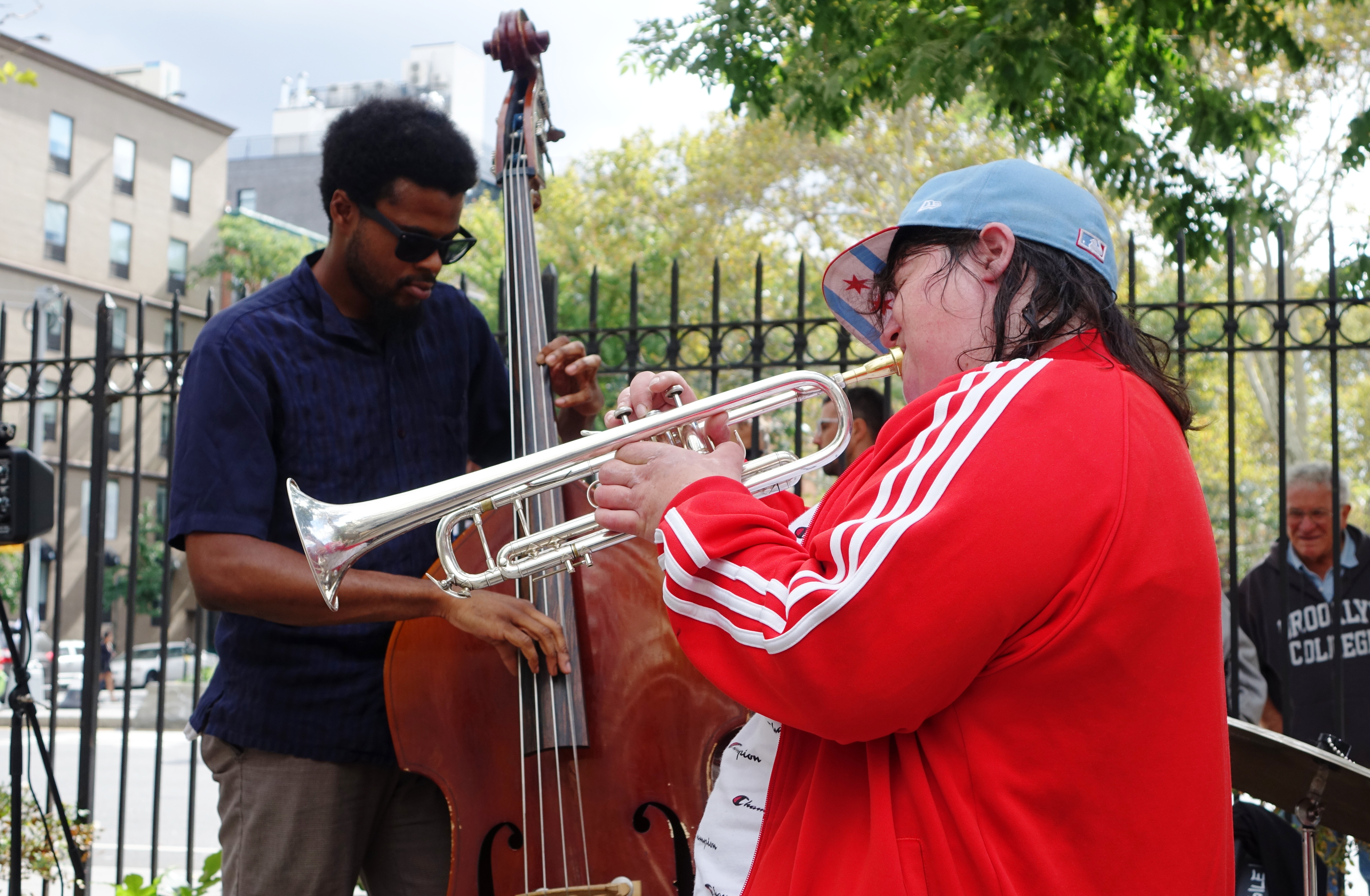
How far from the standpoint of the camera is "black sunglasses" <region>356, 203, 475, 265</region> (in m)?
2.64

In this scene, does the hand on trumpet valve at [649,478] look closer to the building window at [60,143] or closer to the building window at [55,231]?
the building window at [55,231]

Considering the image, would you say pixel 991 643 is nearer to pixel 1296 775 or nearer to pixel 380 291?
pixel 380 291

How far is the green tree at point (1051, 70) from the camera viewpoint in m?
4.63

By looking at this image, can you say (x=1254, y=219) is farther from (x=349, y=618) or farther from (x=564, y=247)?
(x=564, y=247)

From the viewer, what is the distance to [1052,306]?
154 centimetres

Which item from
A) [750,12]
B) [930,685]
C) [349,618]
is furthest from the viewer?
[750,12]

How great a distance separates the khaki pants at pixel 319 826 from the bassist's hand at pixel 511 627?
47 centimetres

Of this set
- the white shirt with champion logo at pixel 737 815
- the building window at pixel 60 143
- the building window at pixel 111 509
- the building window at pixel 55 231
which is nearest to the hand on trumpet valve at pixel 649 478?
the white shirt with champion logo at pixel 737 815

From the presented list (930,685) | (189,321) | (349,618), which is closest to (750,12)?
(349,618)

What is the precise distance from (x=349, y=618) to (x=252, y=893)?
0.63 metres

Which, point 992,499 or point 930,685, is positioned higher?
point 992,499

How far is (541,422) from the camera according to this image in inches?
99.7

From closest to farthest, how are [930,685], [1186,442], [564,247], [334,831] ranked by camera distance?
[930,685] → [1186,442] → [334,831] → [564,247]

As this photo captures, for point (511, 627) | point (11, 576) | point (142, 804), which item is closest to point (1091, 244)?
point (511, 627)
